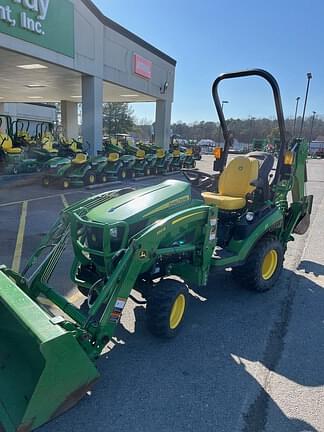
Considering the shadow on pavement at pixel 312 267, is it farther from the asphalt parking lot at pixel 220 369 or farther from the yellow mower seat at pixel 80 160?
the yellow mower seat at pixel 80 160

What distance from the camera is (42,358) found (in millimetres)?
2006

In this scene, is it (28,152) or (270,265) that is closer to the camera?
(270,265)

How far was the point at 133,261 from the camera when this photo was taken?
255cm

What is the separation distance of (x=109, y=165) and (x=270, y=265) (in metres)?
10.4

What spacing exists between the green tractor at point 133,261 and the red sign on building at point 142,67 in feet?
47.2

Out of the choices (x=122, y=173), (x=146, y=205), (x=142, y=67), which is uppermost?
(x=142, y=67)

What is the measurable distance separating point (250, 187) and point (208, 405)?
2.52 m

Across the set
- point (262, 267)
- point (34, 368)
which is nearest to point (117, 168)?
point (262, 267)

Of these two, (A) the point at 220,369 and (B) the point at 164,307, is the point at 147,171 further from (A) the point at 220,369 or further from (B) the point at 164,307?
(A) the point at 220,369

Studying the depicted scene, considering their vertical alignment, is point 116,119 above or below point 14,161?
above

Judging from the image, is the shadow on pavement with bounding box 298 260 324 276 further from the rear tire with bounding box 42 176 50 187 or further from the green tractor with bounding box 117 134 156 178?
the green tractor with bounding box 117 134 156 178

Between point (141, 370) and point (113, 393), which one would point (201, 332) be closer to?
A: point (141, 370)

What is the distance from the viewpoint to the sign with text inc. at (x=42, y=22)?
1037cm

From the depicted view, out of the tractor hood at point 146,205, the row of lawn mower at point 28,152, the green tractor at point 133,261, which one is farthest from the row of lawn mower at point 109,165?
the tractor hood at point 146,205
